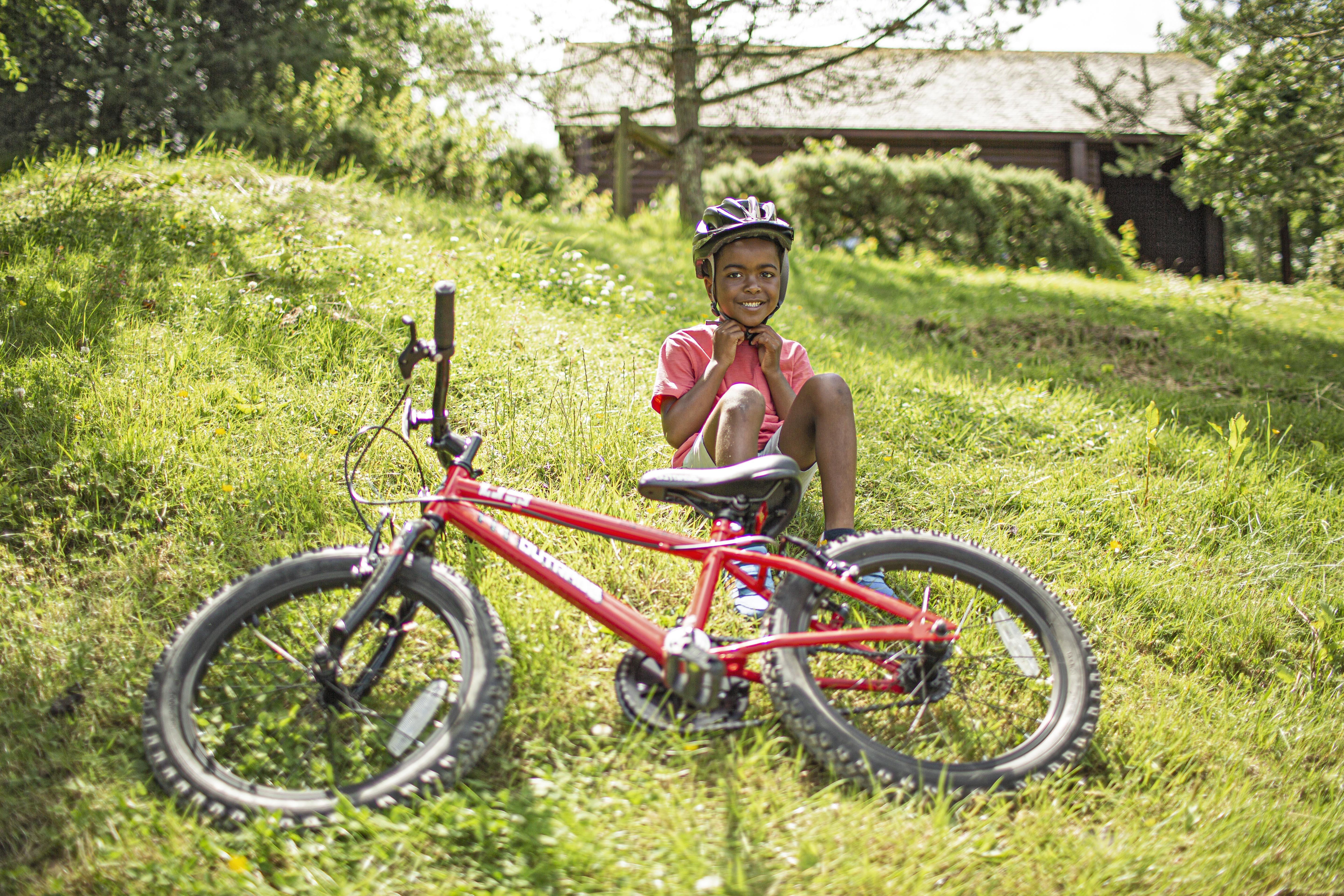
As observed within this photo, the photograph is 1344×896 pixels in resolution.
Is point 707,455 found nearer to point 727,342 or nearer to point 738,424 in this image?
point 738,424

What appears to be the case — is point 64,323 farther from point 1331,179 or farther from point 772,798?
point 1331,179

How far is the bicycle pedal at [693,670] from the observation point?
1896 mm

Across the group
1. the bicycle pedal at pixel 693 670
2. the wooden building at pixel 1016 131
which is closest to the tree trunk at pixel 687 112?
the wooden building at pixel 1016 131

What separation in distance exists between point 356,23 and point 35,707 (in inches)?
436

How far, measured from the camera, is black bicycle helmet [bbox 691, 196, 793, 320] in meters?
2.71

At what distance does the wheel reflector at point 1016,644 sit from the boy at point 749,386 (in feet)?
1.23

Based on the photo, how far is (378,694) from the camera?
217 centimetres

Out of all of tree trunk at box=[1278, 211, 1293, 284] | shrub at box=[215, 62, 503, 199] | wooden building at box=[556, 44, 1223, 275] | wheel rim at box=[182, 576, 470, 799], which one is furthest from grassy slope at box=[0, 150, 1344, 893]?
tree trunk at box=[1278, 211, 1293, 284]

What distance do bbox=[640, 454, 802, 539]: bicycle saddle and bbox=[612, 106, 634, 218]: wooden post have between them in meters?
7.65

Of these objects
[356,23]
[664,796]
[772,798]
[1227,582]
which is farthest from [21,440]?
[356,23]

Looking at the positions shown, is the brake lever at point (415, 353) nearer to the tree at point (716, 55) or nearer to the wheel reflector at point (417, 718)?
the wheel reflector at point (417, 718)

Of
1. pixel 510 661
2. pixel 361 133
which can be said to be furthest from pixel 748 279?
pixel 361 133

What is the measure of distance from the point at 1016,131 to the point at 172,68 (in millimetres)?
14235

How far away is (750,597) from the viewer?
2545 mm
